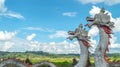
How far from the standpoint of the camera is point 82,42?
20.1 metres

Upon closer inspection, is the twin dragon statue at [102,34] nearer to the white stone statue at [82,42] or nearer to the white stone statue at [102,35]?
the white stone statue at [102,35]

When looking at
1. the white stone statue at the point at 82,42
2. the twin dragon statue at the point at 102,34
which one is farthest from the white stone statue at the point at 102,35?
the white stone statue at the point at 82,42

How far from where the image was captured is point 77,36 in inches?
799

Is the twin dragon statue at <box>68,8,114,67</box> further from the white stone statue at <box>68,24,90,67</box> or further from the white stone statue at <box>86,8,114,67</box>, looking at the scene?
the white stone statue at <box>68,24,90,67</box>

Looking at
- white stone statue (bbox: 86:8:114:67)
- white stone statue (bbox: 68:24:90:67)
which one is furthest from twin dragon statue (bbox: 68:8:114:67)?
white stone statue (bbox: 68:24:90:67)

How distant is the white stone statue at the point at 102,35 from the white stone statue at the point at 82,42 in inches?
72.7

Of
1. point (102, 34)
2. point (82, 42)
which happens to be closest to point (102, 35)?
point (102, 34)

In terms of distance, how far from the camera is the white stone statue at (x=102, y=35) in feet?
58.4

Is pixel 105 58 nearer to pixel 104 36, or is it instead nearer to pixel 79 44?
pixel 104 36

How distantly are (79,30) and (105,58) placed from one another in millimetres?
3218

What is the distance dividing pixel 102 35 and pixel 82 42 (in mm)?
2430

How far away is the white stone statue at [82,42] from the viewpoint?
19719 mm

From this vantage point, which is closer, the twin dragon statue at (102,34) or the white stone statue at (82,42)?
the twin dragon statue at (102,34)

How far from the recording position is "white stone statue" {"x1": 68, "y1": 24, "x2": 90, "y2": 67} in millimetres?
19719
